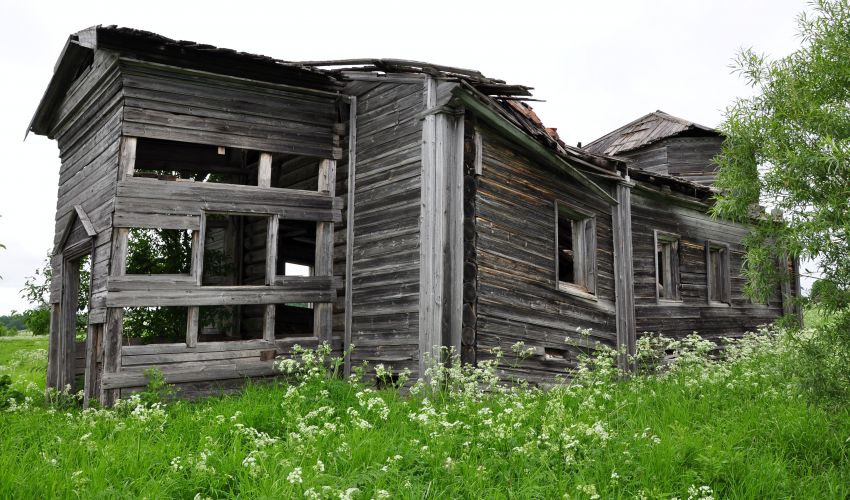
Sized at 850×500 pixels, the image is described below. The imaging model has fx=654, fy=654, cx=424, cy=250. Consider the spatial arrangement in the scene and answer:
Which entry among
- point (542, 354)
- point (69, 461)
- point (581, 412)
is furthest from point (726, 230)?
point (69, 461)

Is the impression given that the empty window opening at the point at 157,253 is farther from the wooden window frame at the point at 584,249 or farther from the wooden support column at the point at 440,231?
the wooden window frame at the point at 584,249

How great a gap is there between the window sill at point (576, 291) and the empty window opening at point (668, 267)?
3.28 metres

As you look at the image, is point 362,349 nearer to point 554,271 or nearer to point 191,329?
point 191,329

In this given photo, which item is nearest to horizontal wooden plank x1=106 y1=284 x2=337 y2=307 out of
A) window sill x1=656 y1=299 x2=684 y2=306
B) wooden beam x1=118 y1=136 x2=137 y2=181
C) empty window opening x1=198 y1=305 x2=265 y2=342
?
wooden beam x1=118 y1=136 x2=137 y2=181

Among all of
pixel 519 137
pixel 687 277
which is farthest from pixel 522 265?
pixel 687 277

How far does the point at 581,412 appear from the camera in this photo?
6.12 metres

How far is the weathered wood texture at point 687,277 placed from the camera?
12992 millimetres

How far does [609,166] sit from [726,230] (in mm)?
5240

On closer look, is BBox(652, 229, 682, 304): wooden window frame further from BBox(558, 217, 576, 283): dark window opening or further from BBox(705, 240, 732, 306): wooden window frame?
BBox(558, 217, 576, 283): dark window opening

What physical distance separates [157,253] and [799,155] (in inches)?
418

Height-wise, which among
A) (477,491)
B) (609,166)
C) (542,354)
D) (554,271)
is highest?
(609,166)

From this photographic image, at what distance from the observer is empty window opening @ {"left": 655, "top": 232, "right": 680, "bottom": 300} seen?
13.9 metres

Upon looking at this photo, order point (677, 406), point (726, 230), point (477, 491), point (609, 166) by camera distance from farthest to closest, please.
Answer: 1. point (726, 230)
2. point (609, 166)
3. point (677, 406)
4. point (477, 491)

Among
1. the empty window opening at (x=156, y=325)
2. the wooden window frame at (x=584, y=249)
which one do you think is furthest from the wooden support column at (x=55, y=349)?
the wooden window frame at (x=584, y=249)
